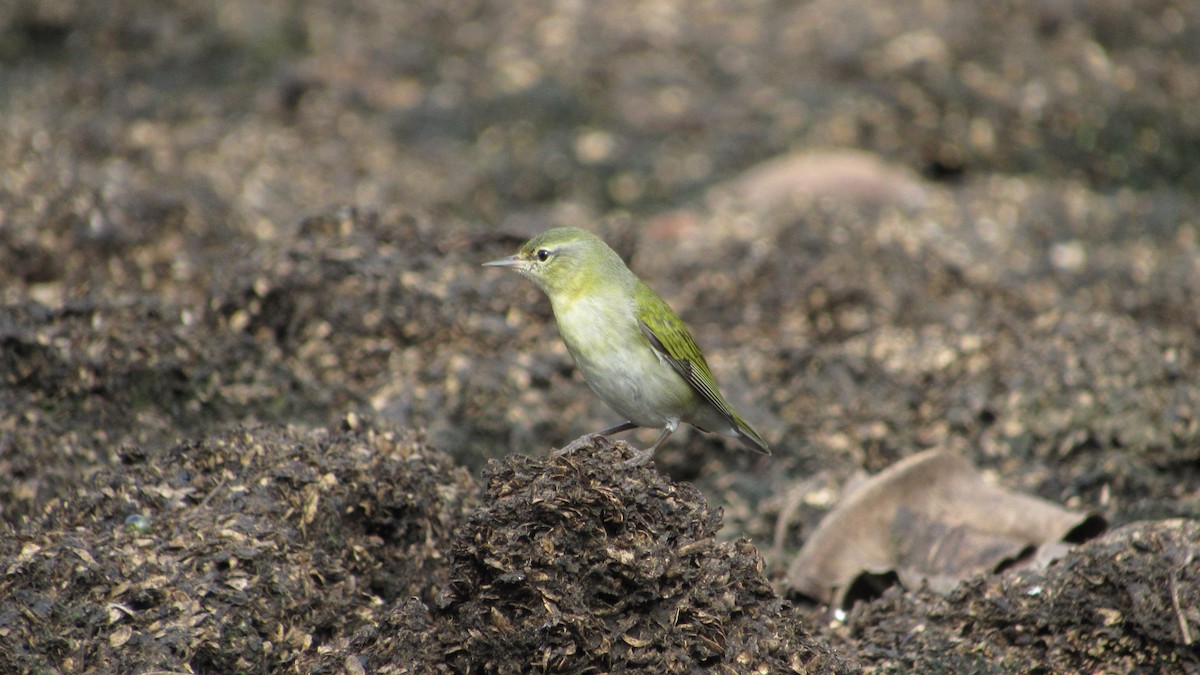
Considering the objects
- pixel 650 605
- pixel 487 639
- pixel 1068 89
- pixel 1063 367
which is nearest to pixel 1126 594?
pixel 650 605

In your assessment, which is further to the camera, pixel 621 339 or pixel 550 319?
pixel 550 319

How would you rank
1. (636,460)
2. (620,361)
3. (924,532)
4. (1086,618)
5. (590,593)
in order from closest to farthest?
(590,593)
(636,460)
(1086,618)
(620,361)
(924,532)

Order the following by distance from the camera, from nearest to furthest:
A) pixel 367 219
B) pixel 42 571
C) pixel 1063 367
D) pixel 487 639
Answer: pixel 487 639
pixel 42 571
pixel 1063 367
pixel 367 219

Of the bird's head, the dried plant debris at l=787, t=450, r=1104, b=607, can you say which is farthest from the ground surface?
the bird's head

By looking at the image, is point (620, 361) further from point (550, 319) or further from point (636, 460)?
point (550, 319)

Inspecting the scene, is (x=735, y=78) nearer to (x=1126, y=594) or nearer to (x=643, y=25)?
(x=643, y=25)

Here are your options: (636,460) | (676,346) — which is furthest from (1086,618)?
(676,346)

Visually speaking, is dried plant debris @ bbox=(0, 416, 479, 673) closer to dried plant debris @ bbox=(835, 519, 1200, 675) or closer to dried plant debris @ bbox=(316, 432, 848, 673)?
dried plant debris @ bbox=(316, 432, 848, 673)
